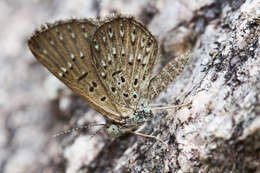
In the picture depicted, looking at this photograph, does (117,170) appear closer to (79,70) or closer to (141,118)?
(141,118)

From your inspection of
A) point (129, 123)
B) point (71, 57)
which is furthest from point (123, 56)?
point (129, 123)

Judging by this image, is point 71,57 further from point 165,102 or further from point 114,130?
point 165,102

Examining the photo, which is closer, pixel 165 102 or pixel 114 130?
pixel 114 130

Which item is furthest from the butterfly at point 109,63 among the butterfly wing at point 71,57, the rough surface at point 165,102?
the rough surface at point 165,102

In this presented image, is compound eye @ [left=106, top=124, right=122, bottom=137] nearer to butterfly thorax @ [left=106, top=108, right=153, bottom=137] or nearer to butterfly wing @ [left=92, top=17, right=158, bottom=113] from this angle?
butterfly thorax @ [left=106, top=108, right=153, bottom=137]

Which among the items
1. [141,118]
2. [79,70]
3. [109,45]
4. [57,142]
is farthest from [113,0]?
[57,142]
